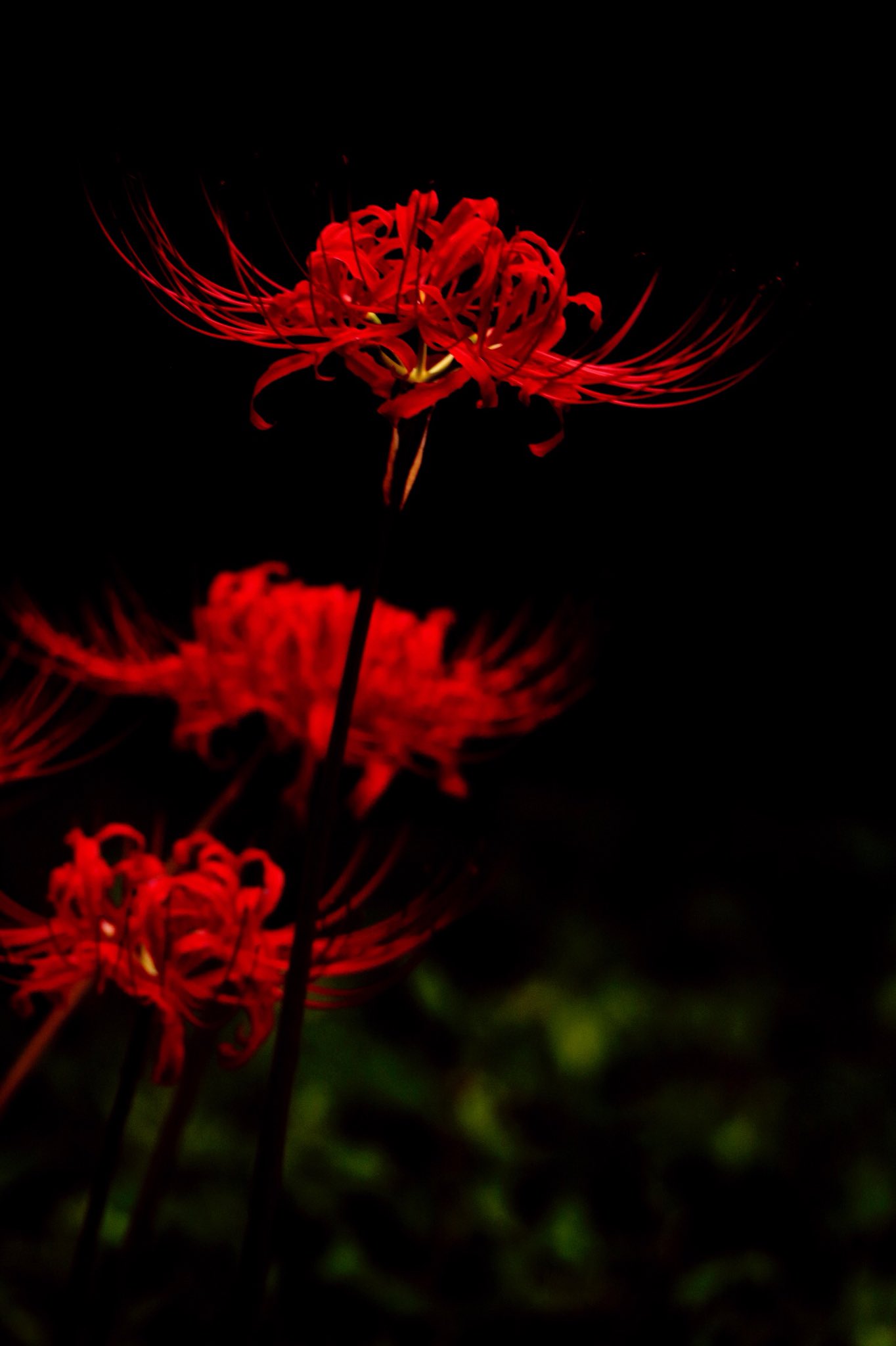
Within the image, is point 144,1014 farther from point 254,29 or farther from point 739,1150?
point 739,1150

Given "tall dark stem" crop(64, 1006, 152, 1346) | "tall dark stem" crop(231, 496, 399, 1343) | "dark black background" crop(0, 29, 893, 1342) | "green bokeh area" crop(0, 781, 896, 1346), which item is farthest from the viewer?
"green bokeh area" crop(0, 781, 896, 1346)

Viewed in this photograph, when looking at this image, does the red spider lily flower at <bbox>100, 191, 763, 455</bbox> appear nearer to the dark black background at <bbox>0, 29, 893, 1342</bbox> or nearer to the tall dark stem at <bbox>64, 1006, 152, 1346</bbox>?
the dark black background at <bbox>0, 29, 893, 1342</bbox>

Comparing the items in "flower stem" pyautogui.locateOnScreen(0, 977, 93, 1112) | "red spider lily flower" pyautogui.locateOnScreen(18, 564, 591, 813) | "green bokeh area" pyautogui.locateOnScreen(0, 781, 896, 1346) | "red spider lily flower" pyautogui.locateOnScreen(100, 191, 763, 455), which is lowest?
"green bokeh area" pyautogui.locateOnScreen(0, 781, 896, 1346)

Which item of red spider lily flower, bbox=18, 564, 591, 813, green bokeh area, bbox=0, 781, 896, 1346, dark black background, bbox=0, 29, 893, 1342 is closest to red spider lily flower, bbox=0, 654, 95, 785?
red spider lily flower, bbox=18, 564, 591, 813

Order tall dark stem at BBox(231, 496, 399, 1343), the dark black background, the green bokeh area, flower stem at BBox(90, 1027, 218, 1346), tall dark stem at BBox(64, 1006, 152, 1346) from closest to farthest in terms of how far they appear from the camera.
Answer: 1. tall dark stem at BBox(231, 496, 399, 1343)
2. tall dark stem at BBox(64, 1006, 152, 1346)
3. flower stem at BBox(90, 1027, 218, 1346)
4. the dark black background
5. the green bokeh area

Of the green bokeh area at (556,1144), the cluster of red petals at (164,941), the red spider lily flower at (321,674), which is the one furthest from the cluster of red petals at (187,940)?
the green bokeh area at (556,1144)

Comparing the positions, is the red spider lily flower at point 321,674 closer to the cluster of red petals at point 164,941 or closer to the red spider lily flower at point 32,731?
the red spider lily flower at point 32,731

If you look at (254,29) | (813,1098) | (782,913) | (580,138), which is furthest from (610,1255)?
(254,29)
